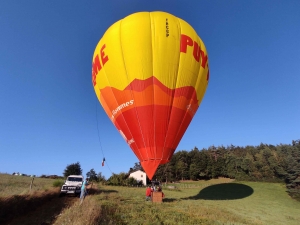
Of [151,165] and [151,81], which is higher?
[151,81]

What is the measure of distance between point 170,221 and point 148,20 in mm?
12199

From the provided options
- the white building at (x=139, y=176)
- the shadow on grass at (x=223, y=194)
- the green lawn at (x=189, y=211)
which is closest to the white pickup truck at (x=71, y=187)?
the green lawn at (x=189, y=211)

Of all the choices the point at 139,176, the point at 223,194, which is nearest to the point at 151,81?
the point at 223,194

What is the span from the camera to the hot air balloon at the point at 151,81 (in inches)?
493

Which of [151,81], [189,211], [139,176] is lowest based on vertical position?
[189,211]

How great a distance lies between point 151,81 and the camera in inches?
496

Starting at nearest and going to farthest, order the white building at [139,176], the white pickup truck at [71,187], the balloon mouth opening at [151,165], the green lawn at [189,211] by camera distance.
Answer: the green lawn at [189,211] → the balloon mouth opening at [151,165] → the white pickup truck at [71,187] → the white building at [139,176]

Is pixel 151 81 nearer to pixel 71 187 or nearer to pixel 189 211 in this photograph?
pixel 189 211

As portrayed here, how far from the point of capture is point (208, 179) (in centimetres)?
7769

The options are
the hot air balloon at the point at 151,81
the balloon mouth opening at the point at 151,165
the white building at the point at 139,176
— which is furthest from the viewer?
the white building at the point at 139,176

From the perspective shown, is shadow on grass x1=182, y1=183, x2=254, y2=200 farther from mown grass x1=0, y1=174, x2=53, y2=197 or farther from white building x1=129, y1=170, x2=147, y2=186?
white building x1=129, y1=170, x2=147, y2=186

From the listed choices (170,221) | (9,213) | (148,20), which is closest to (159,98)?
(148,20)

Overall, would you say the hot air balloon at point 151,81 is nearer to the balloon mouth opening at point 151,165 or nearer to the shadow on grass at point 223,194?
the balloon mouth opening at point 151,165

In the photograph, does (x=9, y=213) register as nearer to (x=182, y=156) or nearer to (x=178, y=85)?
(x=178, y=85)
